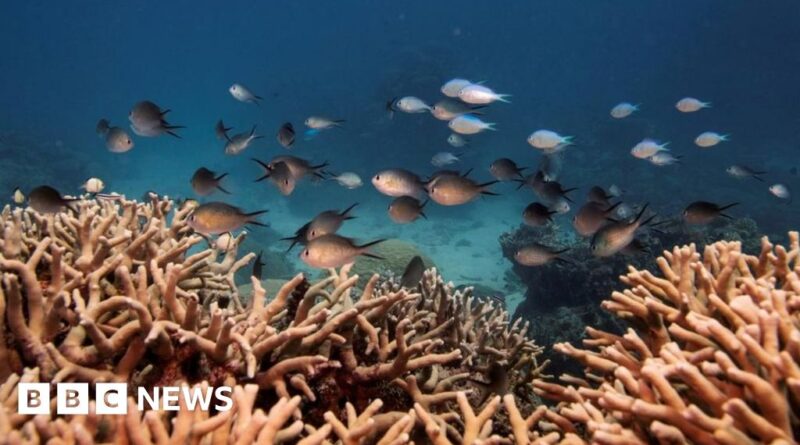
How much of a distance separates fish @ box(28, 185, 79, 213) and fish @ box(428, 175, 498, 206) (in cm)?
353

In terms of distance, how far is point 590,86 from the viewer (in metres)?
88.6

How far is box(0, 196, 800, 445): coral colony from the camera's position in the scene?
1.67m

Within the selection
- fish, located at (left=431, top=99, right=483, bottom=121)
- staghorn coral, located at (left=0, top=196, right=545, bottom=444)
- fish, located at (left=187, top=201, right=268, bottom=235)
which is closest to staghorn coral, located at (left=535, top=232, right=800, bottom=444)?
staghorn coral, located at (left=0, top=196, right=545, bottom=444)

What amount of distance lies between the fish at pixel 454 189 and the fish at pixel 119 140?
444 cm

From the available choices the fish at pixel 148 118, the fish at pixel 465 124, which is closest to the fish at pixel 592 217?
the fish at pixel 465 124

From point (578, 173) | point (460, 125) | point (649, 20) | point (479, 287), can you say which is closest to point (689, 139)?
point (578, 173)

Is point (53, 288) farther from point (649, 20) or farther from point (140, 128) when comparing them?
point (649, 20)

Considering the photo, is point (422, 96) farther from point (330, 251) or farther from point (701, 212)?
A: point (330, 251)

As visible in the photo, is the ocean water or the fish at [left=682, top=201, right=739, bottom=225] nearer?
the fish at [left=682, top=201, right=739, bottom=225]

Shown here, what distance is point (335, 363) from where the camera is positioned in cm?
255

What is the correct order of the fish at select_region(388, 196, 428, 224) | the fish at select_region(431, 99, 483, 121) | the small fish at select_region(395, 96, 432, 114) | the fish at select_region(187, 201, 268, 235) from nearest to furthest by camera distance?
1. the fish at select_region(187, 201, 268, 235)
2. the fish at select_region(388, 196, 428, 224)
3. the fish at select_region(431, 99, 483, 121)
4. the small fish at select_region(395, 96, 432, 114)

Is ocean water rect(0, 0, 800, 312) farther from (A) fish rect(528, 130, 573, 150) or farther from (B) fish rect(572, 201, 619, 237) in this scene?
(B) fish rect(572, 201, 619, 237)

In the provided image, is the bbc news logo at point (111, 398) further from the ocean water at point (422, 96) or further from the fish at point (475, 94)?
the fish at point (475, 94)

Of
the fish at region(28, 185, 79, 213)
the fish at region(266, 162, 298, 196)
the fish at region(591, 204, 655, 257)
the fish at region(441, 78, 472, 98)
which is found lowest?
the fish at region(591, 204, 655, 257)
